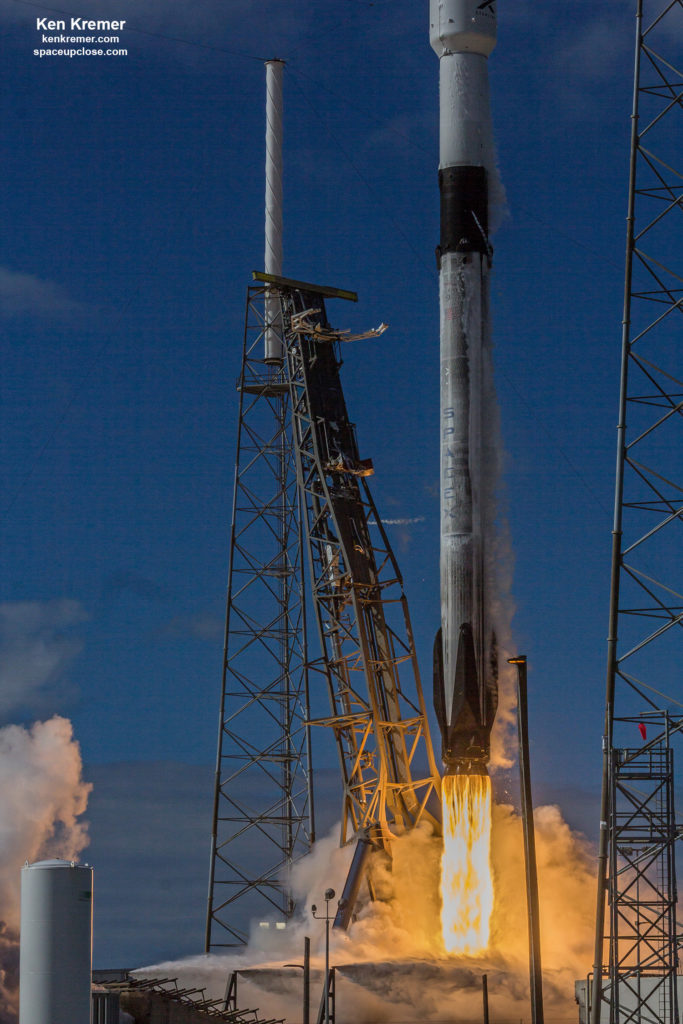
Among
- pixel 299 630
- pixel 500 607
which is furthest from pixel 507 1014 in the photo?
pixel 299 630

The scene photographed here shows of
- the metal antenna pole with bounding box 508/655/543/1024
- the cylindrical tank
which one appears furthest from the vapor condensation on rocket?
the cylindrical tank

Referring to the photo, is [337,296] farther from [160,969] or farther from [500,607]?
[160,969]

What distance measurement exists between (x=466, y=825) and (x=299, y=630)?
10.6m

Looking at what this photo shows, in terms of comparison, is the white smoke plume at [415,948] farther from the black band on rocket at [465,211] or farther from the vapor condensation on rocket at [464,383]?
the black band on rocket at [465,211]

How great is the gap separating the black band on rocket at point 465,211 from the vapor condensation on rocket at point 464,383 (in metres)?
0.03

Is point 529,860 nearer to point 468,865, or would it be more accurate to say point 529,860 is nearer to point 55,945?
point 55,945

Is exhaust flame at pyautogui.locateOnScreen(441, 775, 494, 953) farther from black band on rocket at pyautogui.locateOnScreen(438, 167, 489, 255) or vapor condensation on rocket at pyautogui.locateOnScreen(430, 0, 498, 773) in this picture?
black band on rocket at pyautogui.locateOnScreen(438, 167, 489, 255)

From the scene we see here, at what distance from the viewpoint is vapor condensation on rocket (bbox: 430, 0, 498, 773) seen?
2115 inches

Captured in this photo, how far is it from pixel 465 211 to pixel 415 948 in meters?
22.5

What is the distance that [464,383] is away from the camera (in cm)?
5481

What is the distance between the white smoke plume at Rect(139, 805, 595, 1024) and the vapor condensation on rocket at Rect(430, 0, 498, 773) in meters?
3.79

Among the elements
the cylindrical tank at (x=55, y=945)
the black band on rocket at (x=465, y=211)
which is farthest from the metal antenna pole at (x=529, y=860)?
the black band on rocket at (x=465, y=211)

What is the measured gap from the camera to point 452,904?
2108 inches

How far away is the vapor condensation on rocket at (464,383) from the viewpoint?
5372 centimetres
